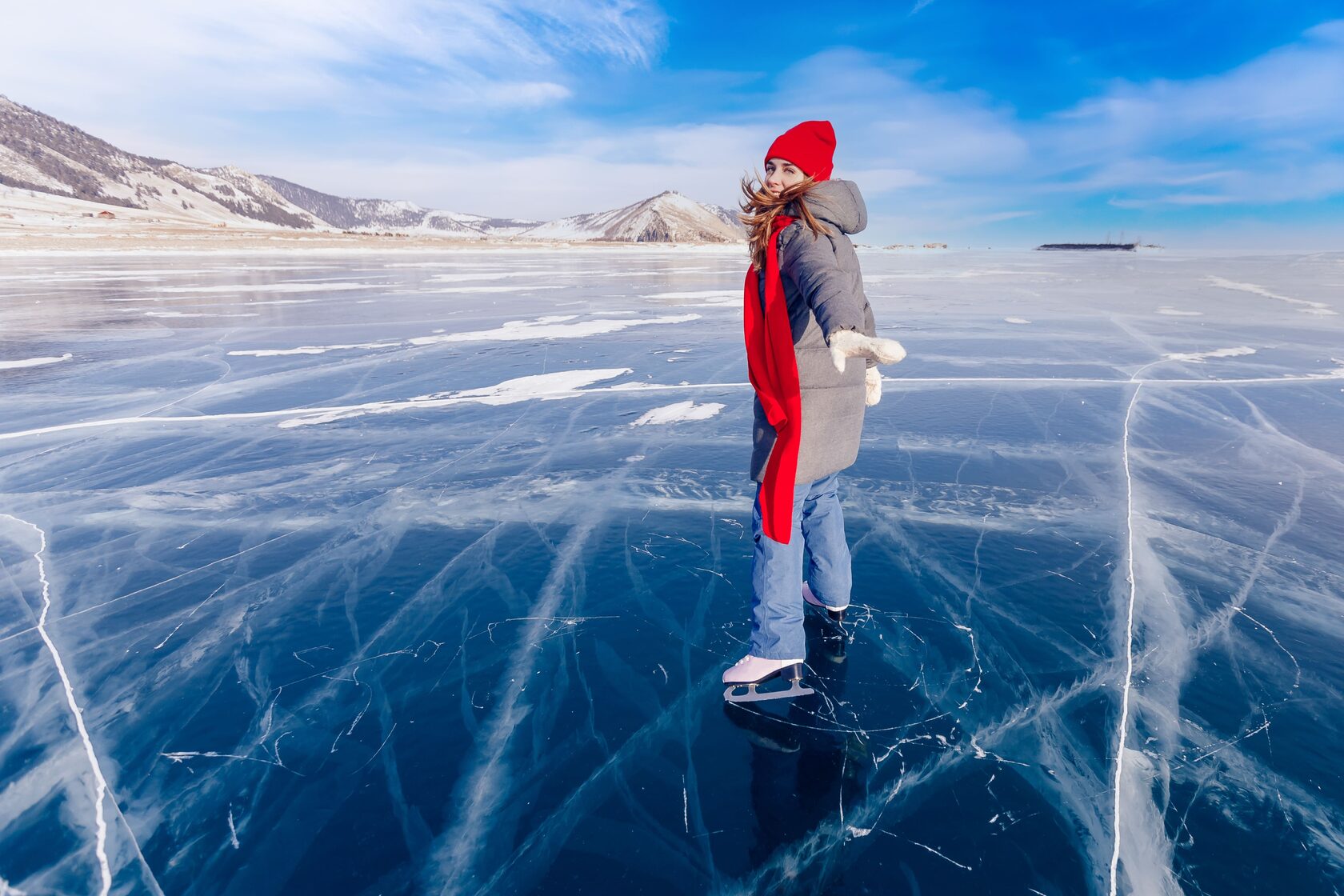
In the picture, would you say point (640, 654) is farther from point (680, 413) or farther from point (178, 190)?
point (178, 190)

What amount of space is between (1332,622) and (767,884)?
99.0 inches

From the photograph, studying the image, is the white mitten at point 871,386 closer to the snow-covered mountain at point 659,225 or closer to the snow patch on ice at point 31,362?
the snow patch on ice at point 31,362

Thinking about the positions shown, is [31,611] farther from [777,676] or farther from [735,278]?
[735,278]

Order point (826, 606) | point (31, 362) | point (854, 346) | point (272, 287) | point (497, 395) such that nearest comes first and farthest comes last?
point (854, 346), point (826, 606), point (497, 395), point (31, 362), point (272, 287)

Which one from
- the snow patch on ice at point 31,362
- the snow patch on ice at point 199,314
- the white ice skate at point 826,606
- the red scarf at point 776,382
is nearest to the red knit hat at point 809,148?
the red scarf at point 776,382

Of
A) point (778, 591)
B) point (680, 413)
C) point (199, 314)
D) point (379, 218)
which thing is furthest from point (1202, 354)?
point (379, 218)

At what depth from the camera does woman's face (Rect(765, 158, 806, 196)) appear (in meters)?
1.90

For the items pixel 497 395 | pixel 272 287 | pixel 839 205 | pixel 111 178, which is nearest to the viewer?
pixel 839 205

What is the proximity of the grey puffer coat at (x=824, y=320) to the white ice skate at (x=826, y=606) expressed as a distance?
2.06 feet

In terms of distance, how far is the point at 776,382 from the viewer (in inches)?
73.9

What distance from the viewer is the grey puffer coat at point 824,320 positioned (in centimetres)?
170

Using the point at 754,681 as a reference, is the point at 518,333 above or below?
below

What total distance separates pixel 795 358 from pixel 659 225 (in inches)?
4631

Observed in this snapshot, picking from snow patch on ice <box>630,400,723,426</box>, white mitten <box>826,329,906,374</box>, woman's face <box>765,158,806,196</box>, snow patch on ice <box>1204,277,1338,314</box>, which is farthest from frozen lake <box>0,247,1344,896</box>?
snow patch on ice <box>1204,277,1338,314</box>
